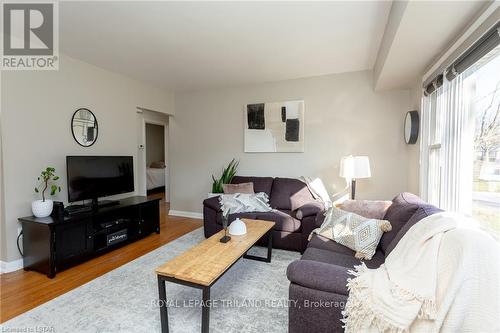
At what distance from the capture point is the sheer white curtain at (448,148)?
1836 mm

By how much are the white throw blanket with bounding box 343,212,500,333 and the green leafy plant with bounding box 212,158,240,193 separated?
292 cm

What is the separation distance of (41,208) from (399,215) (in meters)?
3.49

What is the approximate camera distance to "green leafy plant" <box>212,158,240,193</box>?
4047 millimetres

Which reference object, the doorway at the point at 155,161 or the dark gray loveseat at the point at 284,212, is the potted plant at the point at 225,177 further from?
the doorway at the point at 155,161

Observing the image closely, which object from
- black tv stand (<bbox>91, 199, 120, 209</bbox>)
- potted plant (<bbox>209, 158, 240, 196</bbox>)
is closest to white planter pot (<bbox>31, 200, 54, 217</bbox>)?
black tv stand (<bbox>91, 199, 120, 209</bbox>)

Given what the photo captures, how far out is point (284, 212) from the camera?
336cm

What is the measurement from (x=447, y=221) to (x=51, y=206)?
354 cm

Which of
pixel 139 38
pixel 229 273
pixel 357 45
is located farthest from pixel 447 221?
pixel 139 38

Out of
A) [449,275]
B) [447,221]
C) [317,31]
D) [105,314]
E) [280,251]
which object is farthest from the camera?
[280,251]

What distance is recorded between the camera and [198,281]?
144cm

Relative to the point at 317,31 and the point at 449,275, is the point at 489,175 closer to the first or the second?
the point at 449,275

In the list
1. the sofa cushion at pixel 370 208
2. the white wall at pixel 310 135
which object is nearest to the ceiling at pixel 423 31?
the white wall at pixel 310 135

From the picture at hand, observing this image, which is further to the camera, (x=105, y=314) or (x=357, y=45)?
(x=357, y=45)

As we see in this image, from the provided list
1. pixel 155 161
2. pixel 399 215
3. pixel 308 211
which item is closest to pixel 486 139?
pixel 399 215
